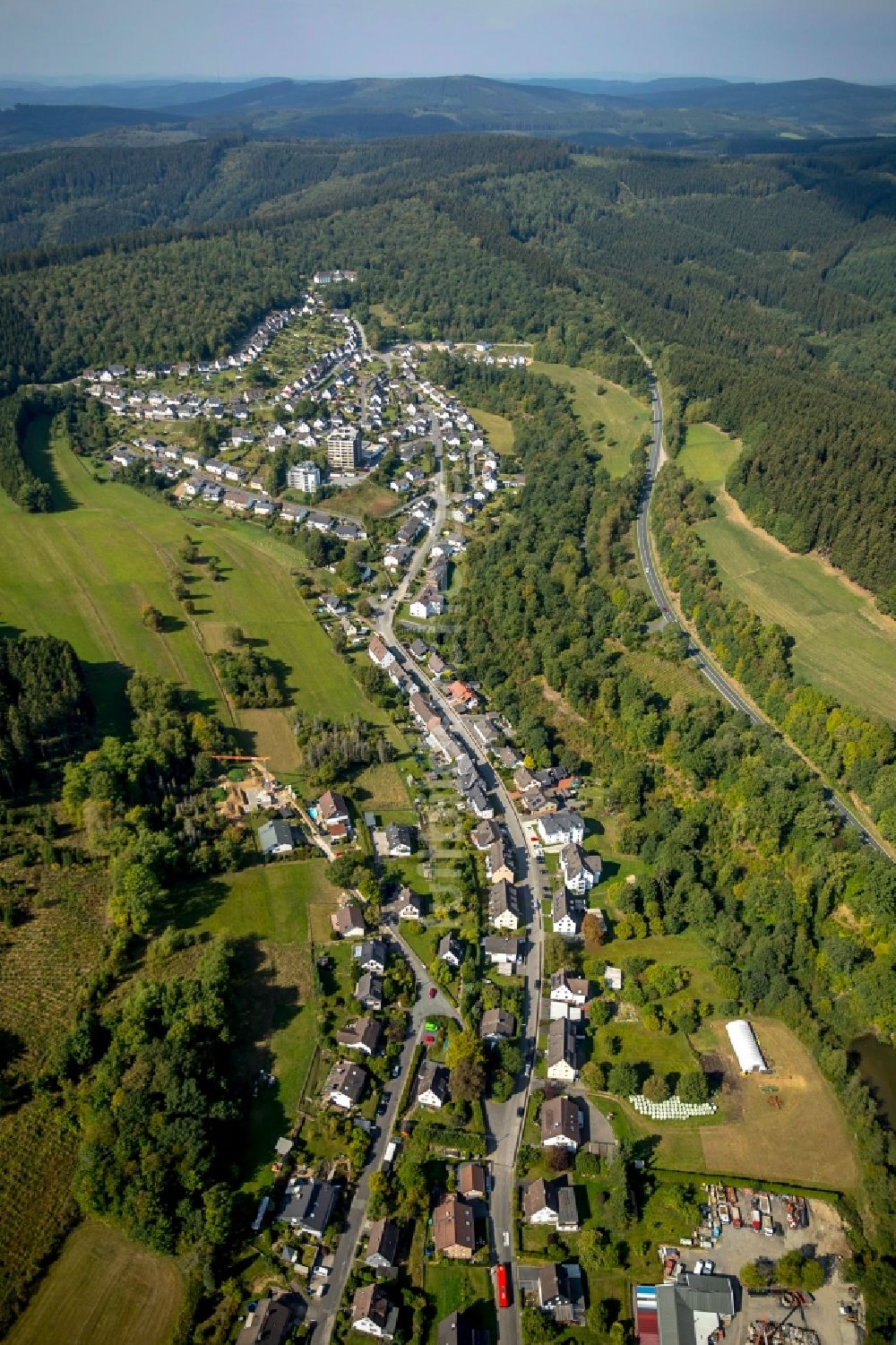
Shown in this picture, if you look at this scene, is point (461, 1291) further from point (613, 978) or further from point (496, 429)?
point (496, 429)

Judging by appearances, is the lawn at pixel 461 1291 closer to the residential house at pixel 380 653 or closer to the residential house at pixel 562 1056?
the residential house at pixel 562 1056

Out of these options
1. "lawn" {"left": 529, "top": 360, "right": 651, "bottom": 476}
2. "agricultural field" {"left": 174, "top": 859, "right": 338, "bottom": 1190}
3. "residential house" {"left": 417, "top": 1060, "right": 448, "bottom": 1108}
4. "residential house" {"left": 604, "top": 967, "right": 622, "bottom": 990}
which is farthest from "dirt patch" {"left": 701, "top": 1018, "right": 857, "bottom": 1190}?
"lawn" {"left": 529, "top": 360, "right": 651, "bottom": 476}

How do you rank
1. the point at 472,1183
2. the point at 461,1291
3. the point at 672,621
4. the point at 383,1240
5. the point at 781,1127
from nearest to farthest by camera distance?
the point at 461,1291, the point at 383,1240, the point at 472,1183, the point at 781,1127, the point at 672,621

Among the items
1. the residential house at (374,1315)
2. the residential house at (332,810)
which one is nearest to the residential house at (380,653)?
the residential house at (332,810)

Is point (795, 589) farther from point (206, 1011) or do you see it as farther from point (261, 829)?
point (206, 1011)

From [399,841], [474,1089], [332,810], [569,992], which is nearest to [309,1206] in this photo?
[474,1089]
